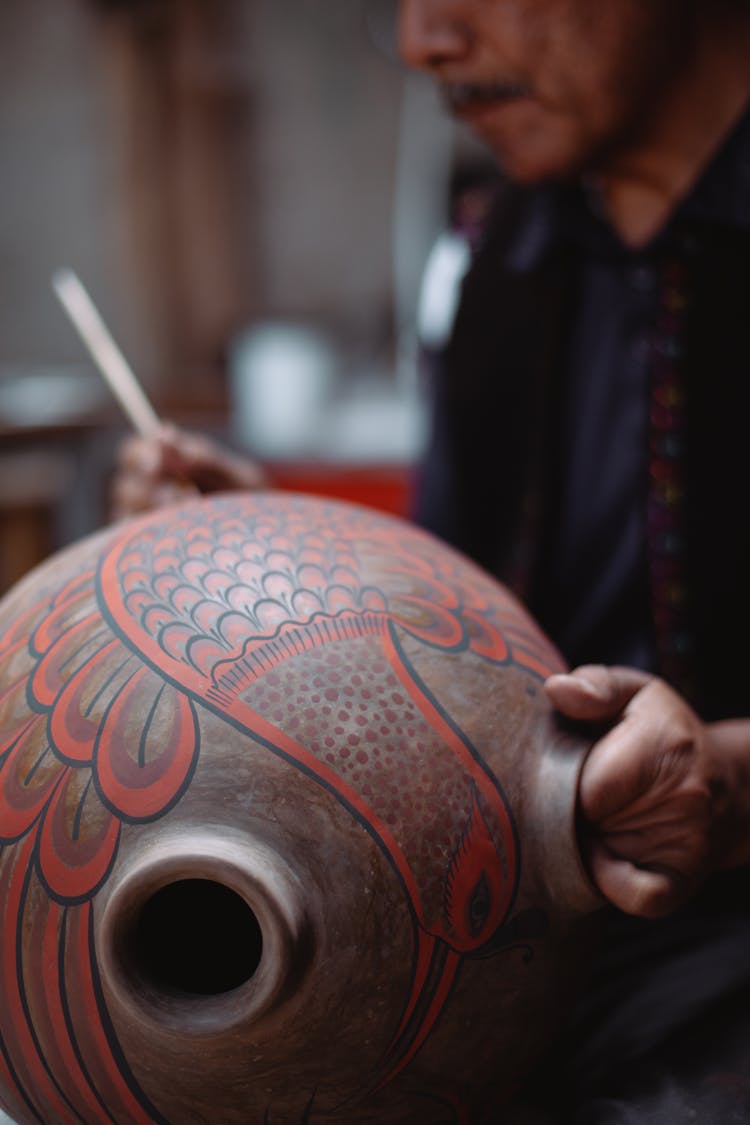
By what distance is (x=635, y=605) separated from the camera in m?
1.24

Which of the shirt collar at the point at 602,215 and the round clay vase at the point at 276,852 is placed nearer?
the round clay vase at the point at 276,852

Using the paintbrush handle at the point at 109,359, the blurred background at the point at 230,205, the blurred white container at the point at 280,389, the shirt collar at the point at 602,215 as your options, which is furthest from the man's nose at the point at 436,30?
the blurred white container at the point at 280,389

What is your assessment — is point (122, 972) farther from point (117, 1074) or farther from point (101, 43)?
point (101, 43)

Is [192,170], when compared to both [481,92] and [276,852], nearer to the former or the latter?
[481,92]

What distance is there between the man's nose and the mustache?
0.11 feet

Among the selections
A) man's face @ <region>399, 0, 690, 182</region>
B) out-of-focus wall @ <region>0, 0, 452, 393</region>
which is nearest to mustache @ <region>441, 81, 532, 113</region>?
man's face @ <region>399, 0, 690, 182</region>

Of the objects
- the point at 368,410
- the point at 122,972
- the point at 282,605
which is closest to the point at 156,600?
the point at 282,605

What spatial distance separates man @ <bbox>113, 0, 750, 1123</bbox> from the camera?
2.28 feet

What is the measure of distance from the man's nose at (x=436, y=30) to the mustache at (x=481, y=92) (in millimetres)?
33

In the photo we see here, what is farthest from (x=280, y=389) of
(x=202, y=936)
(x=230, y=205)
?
(x=202, y=936)

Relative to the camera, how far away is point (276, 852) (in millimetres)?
587

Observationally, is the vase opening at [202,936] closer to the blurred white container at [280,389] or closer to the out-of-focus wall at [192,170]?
the blurred white container at [280,389]

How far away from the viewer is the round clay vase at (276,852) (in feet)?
1.94

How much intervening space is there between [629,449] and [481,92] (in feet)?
1.34
